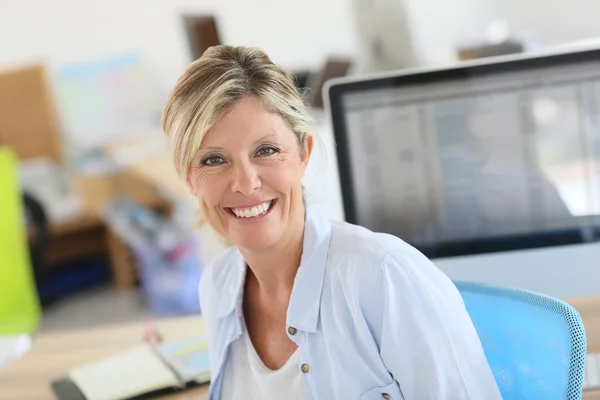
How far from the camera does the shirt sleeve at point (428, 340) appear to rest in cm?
115

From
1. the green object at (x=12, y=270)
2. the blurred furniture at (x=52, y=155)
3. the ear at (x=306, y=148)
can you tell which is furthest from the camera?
the blurred furniture at (x=52, y=155)

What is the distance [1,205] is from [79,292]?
5.57ft

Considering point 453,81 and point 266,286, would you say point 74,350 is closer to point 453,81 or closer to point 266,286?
point 266,286

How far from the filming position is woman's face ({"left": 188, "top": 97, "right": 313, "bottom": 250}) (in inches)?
48.9

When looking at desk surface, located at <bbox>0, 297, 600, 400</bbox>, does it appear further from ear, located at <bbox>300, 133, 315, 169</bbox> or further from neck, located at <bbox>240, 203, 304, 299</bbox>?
ear, located at <bbox>300, 133, 315, 169</bbox>

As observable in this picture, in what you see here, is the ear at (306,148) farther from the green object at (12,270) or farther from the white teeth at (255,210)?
the green object at (12,270)

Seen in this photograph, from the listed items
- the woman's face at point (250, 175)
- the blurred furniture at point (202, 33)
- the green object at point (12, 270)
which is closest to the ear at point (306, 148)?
the woman's face at point (250, 175)

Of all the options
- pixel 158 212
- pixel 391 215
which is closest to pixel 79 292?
pixel 158 212

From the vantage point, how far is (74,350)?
1.77 metres

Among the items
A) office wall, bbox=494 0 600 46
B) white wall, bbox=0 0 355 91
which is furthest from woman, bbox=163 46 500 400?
white wall, bbox=0 0 355 91

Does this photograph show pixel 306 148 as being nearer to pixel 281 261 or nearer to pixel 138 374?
pixel 281 261

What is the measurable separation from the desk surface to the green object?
859mm

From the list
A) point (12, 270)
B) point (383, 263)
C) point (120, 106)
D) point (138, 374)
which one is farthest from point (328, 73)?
point (383, 263)

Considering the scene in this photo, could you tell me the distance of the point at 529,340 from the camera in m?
1.18
